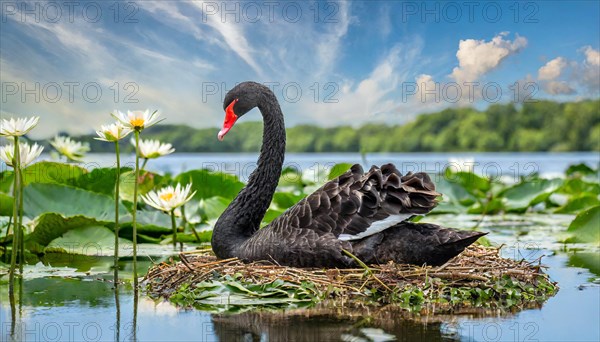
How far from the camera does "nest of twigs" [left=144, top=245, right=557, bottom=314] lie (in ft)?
13.9

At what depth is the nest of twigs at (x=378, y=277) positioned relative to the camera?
4.25 m

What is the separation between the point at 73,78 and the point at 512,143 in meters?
16.9

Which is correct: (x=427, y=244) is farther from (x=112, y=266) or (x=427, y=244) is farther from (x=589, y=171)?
(x=589, y=171)

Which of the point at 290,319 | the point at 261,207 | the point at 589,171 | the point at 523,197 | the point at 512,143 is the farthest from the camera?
the point at 512,143

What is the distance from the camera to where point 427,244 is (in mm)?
4461

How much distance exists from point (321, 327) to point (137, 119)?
168 cm

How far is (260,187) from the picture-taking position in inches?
203

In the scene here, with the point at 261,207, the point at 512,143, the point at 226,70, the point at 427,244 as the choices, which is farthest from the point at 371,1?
the point at 512,143

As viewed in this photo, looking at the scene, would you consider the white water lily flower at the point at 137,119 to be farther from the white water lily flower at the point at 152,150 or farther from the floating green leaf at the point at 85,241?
the floating green leaf at the point at 85,241

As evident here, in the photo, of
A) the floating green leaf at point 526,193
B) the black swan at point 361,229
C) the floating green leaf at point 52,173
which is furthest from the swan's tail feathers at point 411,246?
the floating green leaf at point 526,193

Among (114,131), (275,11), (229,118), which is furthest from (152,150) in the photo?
(275,11)

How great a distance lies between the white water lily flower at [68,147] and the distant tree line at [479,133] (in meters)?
5.93

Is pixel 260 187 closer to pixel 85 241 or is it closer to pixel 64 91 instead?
pixel 85 241

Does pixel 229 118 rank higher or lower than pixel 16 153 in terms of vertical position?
higher
